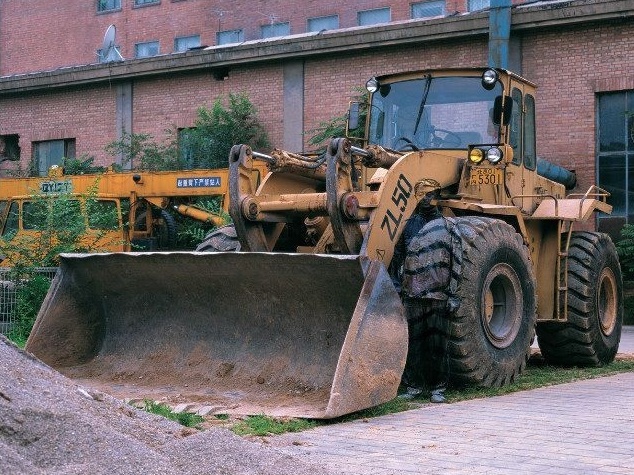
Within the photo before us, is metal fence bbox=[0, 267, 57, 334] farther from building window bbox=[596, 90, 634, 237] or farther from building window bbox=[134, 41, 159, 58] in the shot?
building window bbox=[134, 41, 159, 58]

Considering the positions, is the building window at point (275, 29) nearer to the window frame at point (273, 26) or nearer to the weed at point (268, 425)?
the window frame at point (273, 26)

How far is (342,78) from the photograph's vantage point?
25484 millimetres

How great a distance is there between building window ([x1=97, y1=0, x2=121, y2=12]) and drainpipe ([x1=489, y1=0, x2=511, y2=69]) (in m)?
24.3

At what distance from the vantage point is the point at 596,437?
298 inches

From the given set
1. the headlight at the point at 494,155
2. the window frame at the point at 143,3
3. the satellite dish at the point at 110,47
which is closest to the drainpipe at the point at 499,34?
the headlight at the point at 494,155

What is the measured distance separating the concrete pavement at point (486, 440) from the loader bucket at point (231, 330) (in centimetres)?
46

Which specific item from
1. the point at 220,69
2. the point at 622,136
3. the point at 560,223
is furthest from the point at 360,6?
the point at 560,223

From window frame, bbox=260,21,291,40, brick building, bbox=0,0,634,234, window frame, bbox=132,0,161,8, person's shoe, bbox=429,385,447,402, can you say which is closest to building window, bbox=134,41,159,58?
window frame, bbox=132,0,161,8

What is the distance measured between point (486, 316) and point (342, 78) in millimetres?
16203

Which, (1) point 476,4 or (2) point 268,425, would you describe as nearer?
(2) point 268,425

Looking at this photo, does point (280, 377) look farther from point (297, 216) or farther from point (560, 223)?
point (560, 223)

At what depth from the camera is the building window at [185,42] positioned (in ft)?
137

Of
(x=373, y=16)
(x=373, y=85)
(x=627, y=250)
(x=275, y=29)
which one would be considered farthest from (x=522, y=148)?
(x=275, y=29)

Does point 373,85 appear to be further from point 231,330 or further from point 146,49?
point 146,49
